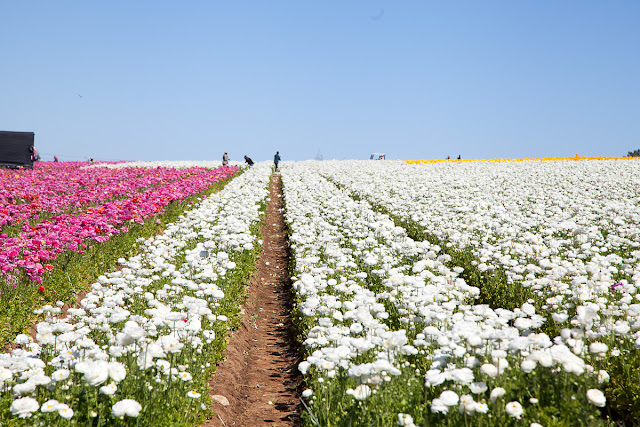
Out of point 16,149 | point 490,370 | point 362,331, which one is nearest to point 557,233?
point 362,331

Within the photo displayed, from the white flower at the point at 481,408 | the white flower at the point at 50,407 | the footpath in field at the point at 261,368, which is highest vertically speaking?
the white flower at the point at 481,408

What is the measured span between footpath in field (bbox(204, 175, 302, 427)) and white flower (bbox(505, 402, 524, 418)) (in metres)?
2.44

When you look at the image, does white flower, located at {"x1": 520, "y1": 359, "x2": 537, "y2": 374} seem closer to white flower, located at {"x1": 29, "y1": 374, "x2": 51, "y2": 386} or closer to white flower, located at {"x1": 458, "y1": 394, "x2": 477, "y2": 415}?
white flower, located at {"x1": 458, "y1": 394, "x2": 477, "y2": 415}

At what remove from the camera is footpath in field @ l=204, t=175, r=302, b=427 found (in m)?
5.44

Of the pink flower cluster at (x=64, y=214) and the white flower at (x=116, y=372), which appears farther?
the pink flower cluster at (x=64, y=214)

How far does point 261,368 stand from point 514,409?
3.97 metres

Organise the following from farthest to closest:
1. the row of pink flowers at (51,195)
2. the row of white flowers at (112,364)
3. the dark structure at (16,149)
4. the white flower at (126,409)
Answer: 1. the dark structure at (16,149)
2. the row of pink flowers at (51,195)
3. the row of white flowers at (112,364)
4. the white flower at (126,409)

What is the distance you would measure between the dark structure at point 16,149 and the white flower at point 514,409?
32643 mm

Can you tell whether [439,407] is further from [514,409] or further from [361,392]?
[361,392]

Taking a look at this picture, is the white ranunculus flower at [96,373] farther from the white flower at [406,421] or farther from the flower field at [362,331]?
the white flower at [406,421]

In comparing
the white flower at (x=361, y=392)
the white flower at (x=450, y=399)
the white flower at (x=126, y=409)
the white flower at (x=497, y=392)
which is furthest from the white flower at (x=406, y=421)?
the white flower at (x=126, y=409)

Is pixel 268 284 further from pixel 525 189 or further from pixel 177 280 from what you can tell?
pixel 525 189

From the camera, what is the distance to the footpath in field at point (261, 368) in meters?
5.44

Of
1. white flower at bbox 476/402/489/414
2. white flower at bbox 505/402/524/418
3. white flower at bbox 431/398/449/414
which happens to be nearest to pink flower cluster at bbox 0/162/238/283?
white flower at bbox 431/398/449/414
